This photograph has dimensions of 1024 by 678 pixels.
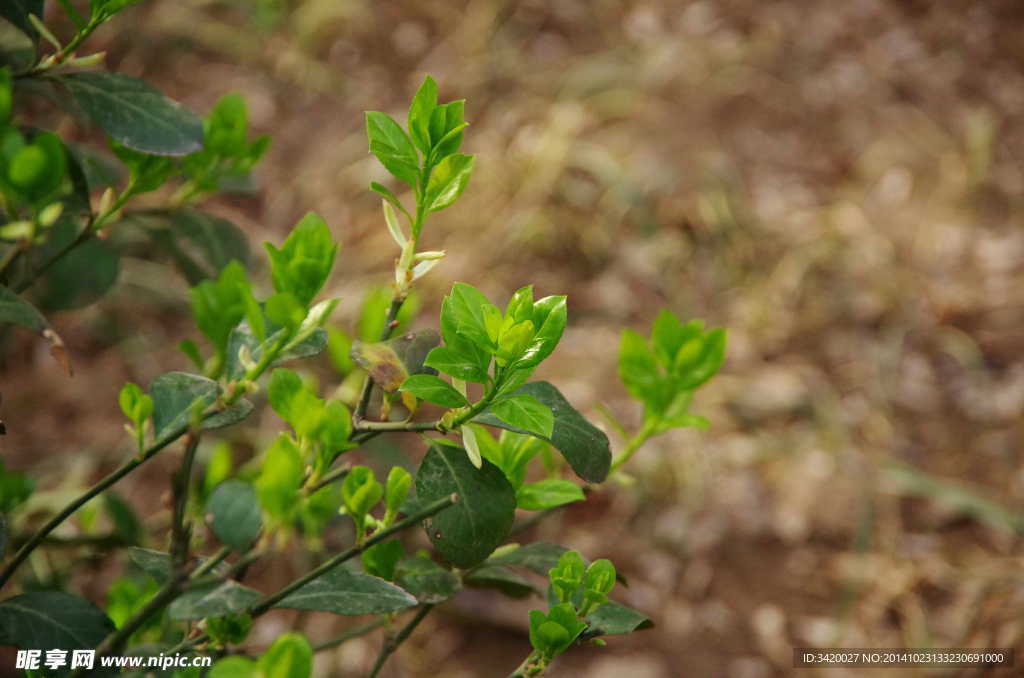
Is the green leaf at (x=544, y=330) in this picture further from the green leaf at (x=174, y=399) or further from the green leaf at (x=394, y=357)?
the green leaf at (x=174, y=399)

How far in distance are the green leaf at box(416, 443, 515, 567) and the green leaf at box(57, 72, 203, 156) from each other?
363 millimetres

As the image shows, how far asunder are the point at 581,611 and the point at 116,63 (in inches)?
95.3

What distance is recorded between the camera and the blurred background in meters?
1.75

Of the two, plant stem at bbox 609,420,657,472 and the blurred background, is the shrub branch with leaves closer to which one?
plant stem at bbox 609,420,657,472

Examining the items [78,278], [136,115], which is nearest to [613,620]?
[136,115]

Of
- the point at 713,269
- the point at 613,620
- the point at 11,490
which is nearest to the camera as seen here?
the point at 613,620

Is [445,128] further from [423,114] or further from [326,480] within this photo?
[326,480]

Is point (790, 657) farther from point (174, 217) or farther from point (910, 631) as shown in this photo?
point (174, 217)

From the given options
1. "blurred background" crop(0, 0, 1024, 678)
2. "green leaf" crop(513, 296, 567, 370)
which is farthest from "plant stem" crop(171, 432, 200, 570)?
"blurred background" crop(0, 0, 1024, 678)

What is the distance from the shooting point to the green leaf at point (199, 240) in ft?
3.18

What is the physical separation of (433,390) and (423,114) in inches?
7.8

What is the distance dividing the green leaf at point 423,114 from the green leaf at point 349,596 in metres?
0.31

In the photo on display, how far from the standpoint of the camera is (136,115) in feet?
2.45

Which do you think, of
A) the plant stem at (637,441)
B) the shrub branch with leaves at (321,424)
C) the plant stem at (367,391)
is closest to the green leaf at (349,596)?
the shrub branch with leaves at (321,424)
